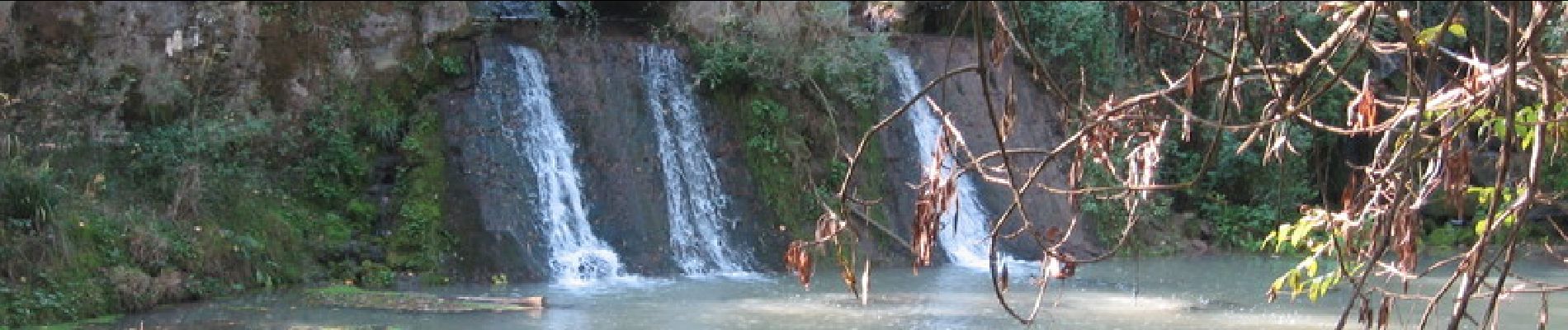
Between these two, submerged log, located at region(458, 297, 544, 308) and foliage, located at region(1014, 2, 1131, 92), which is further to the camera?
foliage, located at region(1014, 2, 1131, 92)

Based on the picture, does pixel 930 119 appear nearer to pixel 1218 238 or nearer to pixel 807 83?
pixel 807 83

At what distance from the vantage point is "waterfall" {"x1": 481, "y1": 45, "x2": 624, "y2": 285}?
47.1ft

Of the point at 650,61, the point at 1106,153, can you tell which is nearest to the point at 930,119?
the point at 650,61

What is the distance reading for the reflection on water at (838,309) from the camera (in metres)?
10.7

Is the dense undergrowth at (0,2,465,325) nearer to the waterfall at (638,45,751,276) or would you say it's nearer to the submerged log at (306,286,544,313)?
the submerged log at (306,286,544,313)

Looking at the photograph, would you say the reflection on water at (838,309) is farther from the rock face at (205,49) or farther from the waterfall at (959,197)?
the rock face at (205,49)

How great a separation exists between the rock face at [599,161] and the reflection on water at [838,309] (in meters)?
0.82

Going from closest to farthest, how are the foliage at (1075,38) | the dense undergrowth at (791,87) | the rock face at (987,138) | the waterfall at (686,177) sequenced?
1. the waterfall at (686,177)
2. the dense undergrowth at (791,87)
3. the rock face at (987,138)
4. the foliage at (1075,38)

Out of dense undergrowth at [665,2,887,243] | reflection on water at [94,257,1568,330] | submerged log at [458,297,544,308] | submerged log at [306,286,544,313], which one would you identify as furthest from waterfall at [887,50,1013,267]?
submerged log at [306,286,544,313]

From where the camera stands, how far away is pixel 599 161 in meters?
15.6

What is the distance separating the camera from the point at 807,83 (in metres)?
16.9

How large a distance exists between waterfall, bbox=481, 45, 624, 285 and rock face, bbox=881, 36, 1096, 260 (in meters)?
3.21

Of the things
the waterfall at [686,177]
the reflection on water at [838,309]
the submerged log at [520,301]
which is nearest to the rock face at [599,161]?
the waterfall at [686,177]

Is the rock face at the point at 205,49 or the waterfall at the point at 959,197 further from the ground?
the rock face at the point at 205,49
